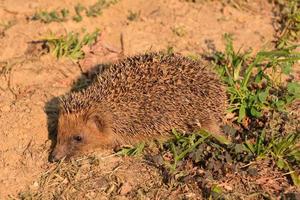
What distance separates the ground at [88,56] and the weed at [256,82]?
0.61 meters

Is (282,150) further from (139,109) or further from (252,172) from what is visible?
(139,109)

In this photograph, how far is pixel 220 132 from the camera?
4.96m

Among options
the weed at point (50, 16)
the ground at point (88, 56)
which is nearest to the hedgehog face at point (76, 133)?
the ground at point (88, 56)

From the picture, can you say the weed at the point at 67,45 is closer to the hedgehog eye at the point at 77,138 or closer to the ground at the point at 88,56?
the ground at the point at 88,56

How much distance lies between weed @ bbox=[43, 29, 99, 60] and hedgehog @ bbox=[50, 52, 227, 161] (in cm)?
130

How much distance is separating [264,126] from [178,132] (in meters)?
1.01

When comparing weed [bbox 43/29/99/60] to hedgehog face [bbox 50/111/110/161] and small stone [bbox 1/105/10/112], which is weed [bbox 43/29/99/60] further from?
hedgehog face [bbox 50/111/110/161]

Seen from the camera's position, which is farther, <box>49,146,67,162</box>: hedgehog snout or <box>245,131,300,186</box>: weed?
<box>49,146,67,162</box>: hedgehog snout

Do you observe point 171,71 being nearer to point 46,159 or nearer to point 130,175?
point 130,175

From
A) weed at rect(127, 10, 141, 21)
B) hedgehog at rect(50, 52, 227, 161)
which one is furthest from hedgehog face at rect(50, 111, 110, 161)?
weed at rect(127, 10, 141, 21)

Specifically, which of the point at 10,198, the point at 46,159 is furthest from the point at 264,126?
the point at 10,198

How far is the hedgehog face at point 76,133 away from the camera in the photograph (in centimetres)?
471

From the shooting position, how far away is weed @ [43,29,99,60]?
6.04 meters

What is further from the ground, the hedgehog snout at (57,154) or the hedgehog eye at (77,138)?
the hedgehog eye at (77,138)
